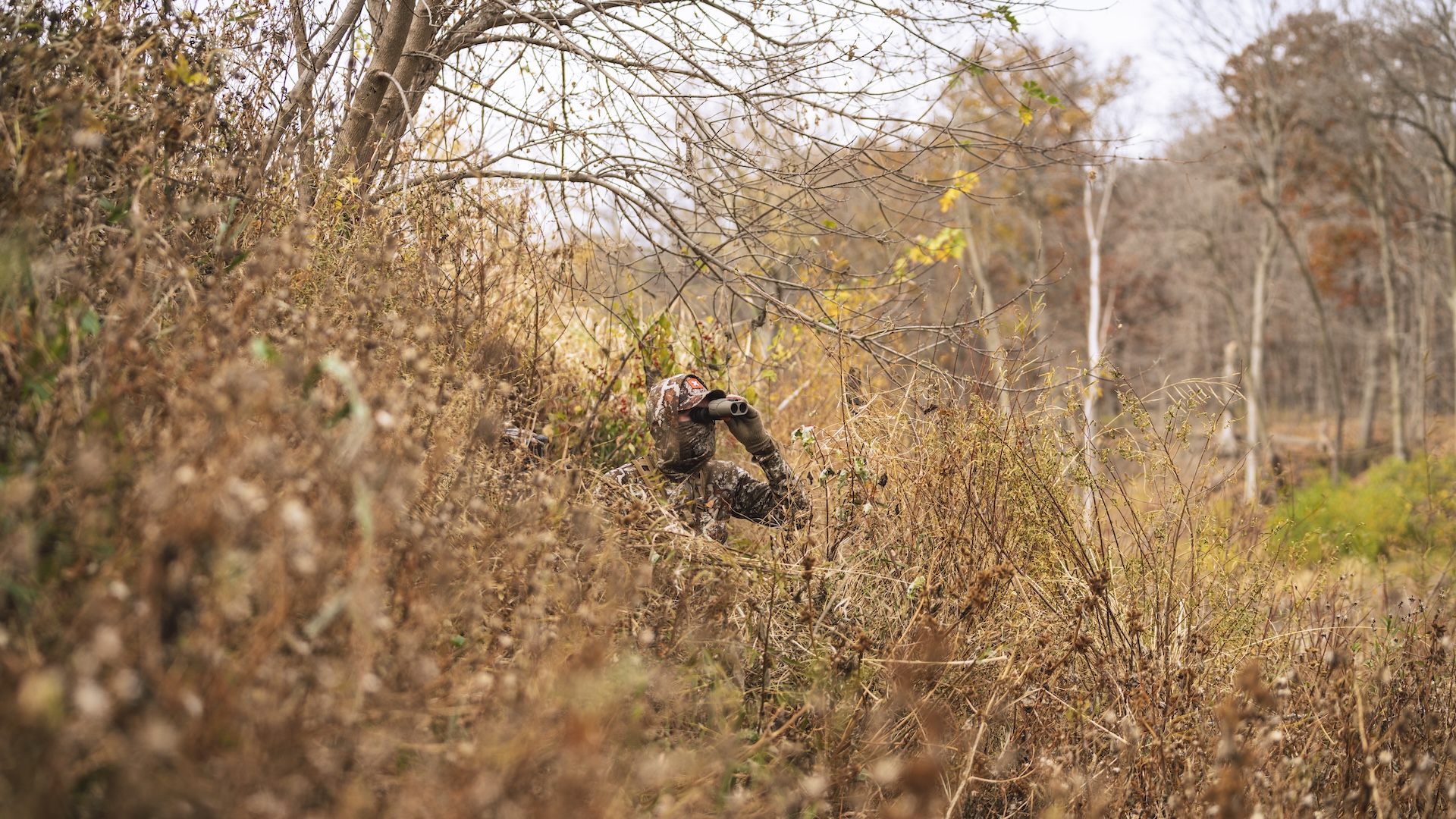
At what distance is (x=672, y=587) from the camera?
2.60 m

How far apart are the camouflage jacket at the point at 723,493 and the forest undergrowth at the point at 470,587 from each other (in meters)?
0.14

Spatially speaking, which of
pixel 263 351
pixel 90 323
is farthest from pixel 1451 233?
pixel 90 323

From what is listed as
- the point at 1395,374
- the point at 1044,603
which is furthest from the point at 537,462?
the point at 1395,374

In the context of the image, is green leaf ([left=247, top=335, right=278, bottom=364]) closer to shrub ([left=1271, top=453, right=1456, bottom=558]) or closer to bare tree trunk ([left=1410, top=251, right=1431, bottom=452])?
shrub ([left=1271, top=453, right=1456, bottom=558])

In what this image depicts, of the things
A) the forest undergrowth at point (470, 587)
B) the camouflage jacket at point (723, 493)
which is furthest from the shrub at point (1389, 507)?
the camouflage jacket at point (723, 493)

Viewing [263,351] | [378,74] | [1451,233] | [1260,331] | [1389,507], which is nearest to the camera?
[263,351]

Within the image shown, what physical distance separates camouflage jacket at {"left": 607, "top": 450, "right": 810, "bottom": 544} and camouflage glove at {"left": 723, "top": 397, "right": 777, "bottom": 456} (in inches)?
2.6

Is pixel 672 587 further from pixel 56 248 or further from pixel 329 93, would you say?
pixel 329 93

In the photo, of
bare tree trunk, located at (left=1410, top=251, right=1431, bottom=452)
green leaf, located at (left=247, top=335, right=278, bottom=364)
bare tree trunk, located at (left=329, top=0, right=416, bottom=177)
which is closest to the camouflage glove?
green leaf, located at (left=247, top=335, right=278, bottom=364)

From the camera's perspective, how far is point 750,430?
3049 millimetres

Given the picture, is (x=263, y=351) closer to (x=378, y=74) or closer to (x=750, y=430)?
(x=750, y=430)

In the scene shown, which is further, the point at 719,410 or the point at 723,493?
the point at 723,493

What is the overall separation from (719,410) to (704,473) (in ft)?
1.22

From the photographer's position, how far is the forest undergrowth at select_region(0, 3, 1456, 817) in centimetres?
127
